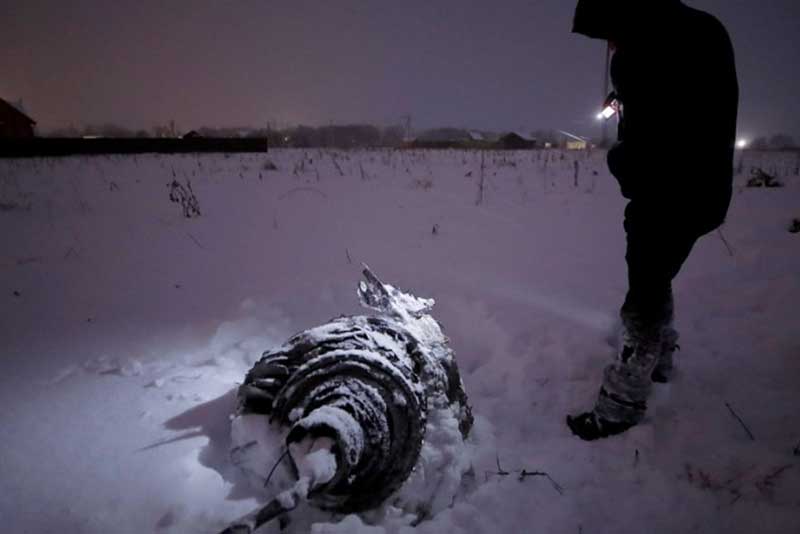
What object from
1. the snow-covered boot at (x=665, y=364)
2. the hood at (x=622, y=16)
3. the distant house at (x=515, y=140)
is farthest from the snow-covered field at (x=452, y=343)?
the distant house at (x=515, y=140)

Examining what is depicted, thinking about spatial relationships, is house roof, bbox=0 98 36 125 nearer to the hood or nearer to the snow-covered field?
the snow-covered field

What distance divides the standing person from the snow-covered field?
315 millimetres

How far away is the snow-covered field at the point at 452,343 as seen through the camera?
156cm


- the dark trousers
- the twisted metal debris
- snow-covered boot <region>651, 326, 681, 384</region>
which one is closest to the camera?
the twisted metal debris

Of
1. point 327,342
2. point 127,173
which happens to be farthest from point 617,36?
point 127,173

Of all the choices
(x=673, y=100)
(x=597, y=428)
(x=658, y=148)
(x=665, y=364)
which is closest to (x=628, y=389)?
(x=597, y=428)

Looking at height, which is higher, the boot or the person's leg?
the person's leg

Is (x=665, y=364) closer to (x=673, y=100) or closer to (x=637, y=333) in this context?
(x=637, y=333)

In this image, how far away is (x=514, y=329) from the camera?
9.66 feet

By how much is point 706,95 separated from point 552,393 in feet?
5.06

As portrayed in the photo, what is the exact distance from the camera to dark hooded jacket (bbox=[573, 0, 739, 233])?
174cm

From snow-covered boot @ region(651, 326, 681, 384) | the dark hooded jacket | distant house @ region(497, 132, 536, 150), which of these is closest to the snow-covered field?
snow-covered boot @ region(651, 326, 681, 384)

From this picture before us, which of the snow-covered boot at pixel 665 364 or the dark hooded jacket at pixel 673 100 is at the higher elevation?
the dark hooded jacket at pixel 673 100

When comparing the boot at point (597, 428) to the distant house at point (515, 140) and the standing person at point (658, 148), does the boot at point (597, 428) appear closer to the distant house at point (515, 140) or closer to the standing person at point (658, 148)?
the standing person at point (658, 148)
